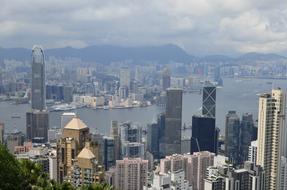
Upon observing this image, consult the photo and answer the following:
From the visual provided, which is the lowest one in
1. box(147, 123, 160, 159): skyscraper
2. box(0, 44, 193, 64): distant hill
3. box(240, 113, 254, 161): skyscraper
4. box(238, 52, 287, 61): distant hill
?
box(147, 123, 160, 159): skyscraper

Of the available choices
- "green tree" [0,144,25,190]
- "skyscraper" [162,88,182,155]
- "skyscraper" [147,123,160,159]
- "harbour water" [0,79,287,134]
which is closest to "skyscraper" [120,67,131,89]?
"harbour water" [0,79,287,134]

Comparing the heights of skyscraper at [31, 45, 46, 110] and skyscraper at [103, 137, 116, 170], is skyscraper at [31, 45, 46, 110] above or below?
above

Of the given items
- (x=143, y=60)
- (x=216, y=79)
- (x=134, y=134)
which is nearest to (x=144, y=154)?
(x=134, y=134)

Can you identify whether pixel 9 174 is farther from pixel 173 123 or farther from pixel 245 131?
pixel 173 123

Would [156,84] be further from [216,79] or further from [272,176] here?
[272,176]

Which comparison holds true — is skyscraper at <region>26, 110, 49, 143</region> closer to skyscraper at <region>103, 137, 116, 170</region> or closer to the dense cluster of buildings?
the dense cluster of buildings

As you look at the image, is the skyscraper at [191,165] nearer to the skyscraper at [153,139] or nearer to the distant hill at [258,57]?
the skyscraper at [153,139]

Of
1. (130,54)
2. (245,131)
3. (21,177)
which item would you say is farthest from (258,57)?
(21,177)

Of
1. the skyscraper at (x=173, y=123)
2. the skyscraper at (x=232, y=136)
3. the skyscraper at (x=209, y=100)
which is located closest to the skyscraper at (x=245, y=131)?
the skyscraper at (x=232, y=136)
